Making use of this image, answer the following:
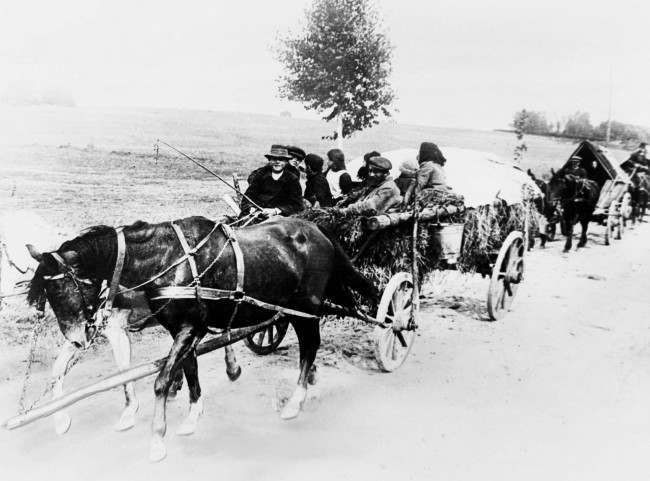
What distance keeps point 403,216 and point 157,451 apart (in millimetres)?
3081

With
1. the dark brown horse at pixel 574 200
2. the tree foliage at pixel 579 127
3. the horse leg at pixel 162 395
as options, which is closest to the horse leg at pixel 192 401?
the horse leg at pixel 162 395

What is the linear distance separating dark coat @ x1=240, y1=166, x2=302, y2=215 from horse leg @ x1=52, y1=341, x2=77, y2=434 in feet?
7.12

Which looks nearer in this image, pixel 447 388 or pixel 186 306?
pixel 186 306

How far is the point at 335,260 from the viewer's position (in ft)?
15.6

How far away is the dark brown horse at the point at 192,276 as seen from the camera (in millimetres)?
3234

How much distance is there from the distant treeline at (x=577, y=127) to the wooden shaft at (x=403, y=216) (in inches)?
287

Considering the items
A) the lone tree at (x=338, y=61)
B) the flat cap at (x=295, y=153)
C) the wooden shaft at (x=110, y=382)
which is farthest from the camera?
the flat cap at (x=295, y=153)

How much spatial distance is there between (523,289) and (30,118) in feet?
23.8

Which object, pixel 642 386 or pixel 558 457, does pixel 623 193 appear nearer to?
pixel 642 386

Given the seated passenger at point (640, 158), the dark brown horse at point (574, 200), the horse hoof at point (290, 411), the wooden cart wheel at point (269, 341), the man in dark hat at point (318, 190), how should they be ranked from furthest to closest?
the seated passenger at point (640, 158) → the dark brown horse at point (574, 200) → the man in dark hat at point (318, 190) → the wooden cart wheel at point (269, 341) → the horse hoof at point (290, 411)

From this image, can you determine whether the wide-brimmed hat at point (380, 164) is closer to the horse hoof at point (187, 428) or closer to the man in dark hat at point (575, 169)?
Result: the horse hoof at point (187, 428)

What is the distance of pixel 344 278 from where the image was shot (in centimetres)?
491

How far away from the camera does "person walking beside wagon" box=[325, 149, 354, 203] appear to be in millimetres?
7638

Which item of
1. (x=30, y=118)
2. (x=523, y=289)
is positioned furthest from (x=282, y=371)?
(x=523, y=289)
